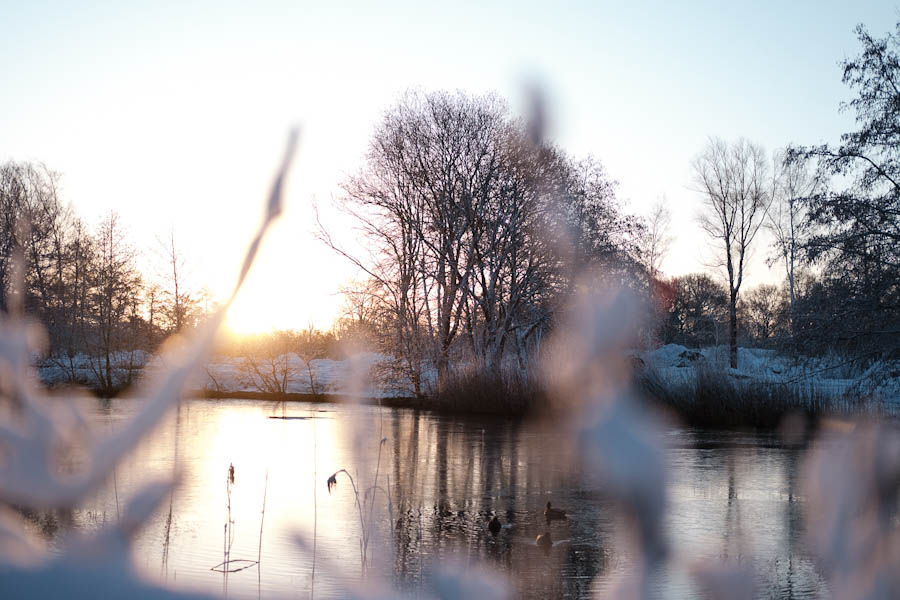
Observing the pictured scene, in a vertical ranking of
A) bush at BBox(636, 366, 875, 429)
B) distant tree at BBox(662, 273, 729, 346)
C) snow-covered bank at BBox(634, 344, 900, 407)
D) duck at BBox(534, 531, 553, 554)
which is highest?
distant tree at BBox(662, 273, 729, 346)

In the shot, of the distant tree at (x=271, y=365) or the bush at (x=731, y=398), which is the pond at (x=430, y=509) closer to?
the bush at (x=731, y=398)

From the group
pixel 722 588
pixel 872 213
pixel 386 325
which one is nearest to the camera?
pixel 722 588

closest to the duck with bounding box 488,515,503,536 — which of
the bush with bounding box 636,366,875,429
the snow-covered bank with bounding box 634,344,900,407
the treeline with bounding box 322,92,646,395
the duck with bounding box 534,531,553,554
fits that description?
the duck with bounding box 534,531,553,554

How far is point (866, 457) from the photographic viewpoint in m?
0.42

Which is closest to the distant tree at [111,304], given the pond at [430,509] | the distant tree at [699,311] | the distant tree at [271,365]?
the distant tree at [271,365]

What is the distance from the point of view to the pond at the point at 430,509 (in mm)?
979

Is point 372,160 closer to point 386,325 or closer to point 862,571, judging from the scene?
point 386,325

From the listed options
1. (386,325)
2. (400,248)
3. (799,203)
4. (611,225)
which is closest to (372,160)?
(400,248)

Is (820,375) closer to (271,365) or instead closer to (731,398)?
(731,398)

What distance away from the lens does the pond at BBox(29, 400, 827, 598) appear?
979 mm

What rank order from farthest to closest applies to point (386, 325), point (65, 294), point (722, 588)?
1. point (65, 294)
2. point (386, 325)
3. point (722, 588)

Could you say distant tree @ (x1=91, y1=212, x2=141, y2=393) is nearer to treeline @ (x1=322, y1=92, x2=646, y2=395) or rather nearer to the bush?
treeline @ (x1=322, y1=92, x2=646, y2=395)

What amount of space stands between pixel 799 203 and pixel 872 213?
44.1 inches

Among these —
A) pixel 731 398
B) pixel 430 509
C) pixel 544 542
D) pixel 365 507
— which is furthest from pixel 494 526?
pixel 731 398
